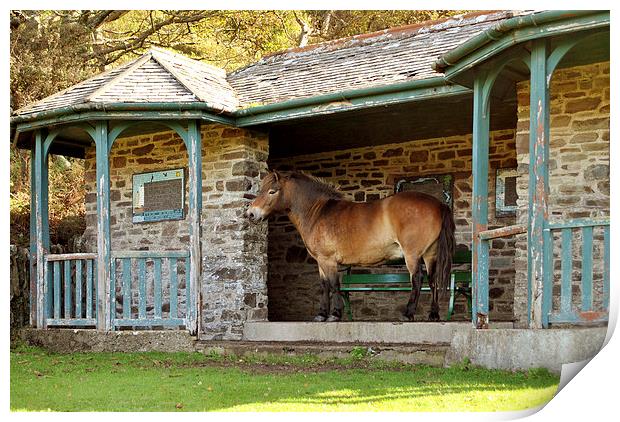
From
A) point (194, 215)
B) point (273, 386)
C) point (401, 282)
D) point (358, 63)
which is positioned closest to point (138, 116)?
point (194, 215)

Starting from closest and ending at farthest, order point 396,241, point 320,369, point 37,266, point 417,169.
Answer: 1. point 320,369
2. point 396,241
3. point 37,266
4. point 417,169

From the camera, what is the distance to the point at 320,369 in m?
8.73

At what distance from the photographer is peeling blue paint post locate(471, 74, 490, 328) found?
27.1 ft

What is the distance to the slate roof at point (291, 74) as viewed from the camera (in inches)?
416

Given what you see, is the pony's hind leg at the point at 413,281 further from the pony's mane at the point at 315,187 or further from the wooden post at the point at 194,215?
the wooden post at the point at 194,215

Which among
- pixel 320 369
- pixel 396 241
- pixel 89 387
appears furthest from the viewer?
pixel 396 241

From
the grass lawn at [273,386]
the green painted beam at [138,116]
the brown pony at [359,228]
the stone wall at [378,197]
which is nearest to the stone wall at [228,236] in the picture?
the brown pony at [359,228]

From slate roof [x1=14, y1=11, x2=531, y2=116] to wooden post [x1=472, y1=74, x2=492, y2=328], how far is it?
121 centimetres

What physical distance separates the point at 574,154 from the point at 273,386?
3.94 m

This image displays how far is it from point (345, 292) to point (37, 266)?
400 centimetres

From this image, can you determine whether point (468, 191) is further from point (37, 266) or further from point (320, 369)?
point (37, 266)

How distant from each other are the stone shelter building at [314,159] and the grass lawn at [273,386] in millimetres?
790

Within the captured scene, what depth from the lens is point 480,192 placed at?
332 inches

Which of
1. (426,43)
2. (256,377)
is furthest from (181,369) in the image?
(426,43)
